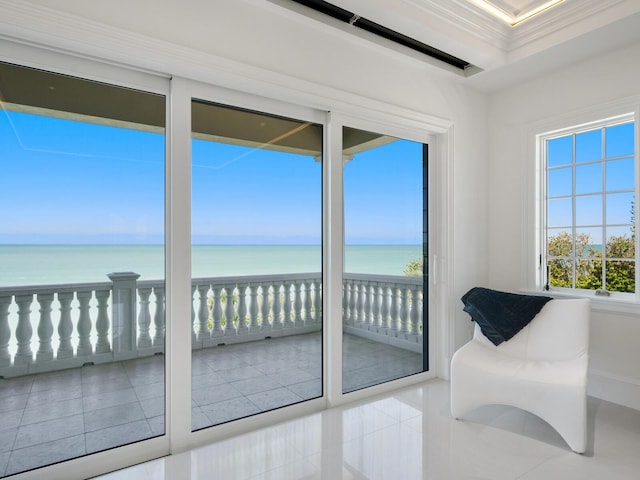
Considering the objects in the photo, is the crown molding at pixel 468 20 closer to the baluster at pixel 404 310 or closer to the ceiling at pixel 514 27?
the ceiling at pixel 514 27

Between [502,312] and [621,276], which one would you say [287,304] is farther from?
[621,276]

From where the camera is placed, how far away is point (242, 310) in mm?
2529

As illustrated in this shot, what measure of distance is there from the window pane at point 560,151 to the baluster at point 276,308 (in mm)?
2669

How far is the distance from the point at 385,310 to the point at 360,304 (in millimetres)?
287

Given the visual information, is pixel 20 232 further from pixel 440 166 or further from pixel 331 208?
pixel 440 166

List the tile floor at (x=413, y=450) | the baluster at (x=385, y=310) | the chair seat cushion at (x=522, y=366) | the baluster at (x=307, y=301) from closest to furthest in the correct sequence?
the tile floor at (x=413, y=450), the chair seat cushion at (x=522, y=366), the baluster at (x=307, y=301), the baluster at (x=385, y=310)

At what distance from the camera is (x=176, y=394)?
219cm

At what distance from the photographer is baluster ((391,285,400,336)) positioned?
10.4ft

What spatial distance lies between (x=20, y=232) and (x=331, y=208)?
5.88 feet

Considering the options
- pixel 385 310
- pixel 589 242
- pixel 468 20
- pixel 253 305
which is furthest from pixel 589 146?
pixel 253 305

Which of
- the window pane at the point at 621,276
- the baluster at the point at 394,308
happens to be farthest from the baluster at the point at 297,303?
the window pane at the point at 621,276

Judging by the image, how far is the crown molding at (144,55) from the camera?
1758 mm

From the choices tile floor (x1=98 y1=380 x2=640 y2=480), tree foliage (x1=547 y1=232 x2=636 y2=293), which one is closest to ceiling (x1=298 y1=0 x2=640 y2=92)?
tree foliage (x1=547 y1=232 x2=636 y2=293)

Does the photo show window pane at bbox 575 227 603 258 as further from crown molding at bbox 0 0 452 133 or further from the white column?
the white column
